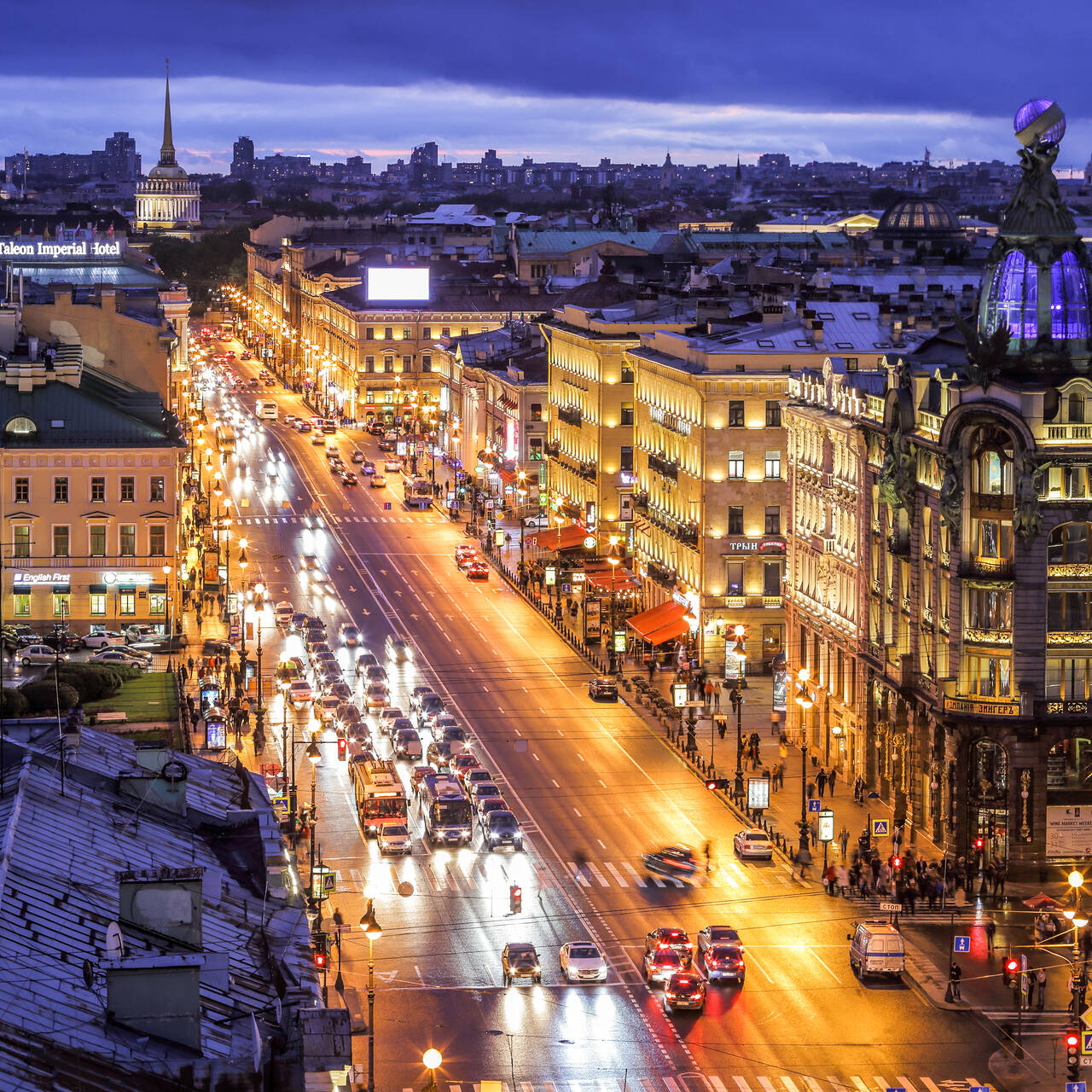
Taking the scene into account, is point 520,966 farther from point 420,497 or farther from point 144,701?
point 420,497

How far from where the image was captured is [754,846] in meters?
90.6

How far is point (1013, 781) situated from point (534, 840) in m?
18.1

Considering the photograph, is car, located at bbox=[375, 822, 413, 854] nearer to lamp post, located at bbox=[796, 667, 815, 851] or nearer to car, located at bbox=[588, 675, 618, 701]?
lamp post, located at bbox=[796, 667, 815, 851]

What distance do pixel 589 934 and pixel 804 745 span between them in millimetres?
17028

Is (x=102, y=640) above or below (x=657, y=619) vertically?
below

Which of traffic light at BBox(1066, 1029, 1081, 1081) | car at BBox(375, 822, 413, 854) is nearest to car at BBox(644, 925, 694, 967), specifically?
traffic light at BBox(1066, 1029, 1081, 1081)

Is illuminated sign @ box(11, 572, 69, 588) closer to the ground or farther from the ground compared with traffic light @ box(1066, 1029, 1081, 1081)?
farther from the ground

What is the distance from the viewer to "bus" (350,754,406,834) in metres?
94.9

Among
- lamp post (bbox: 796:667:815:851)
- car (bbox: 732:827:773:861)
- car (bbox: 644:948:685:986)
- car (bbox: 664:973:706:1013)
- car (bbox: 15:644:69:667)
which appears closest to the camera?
car (bbox: 664:973:706:1013)

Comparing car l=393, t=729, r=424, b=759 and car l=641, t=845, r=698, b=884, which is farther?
car l=393, t=729, r=424, b=759

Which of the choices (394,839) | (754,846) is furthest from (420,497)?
(754,846)

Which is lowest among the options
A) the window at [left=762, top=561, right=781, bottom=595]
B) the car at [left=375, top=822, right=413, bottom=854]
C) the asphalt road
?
the asphalt road

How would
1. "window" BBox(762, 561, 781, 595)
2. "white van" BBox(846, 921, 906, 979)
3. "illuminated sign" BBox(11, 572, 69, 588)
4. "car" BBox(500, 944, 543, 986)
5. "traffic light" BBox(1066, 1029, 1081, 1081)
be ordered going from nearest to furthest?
"traffic light" BBox(1066, 1029, 1081, 1081)
"car" BBox(500, 944, 543, 986)
"white van" BBox(846, 921, 906, 979)
"window" BBox(762, 561, 781, 595)
"illuminated sign" BBox(11, 572, 69, 588)

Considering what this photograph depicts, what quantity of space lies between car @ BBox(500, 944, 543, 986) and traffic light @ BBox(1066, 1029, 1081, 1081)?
16392 mm
